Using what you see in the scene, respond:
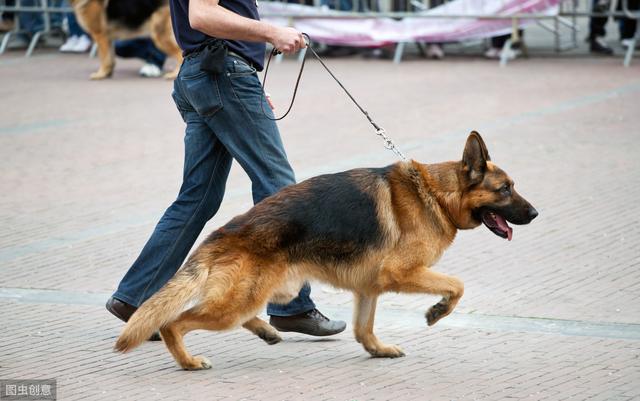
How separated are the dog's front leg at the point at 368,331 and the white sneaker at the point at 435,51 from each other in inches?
434

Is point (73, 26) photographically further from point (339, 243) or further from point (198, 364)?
point (339, 243)

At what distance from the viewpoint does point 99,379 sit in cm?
473

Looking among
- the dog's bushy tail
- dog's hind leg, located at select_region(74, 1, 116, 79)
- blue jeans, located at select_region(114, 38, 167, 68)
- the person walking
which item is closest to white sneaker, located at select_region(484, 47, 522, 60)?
blue jeans, located at select_region(114, 38, 167, 68)

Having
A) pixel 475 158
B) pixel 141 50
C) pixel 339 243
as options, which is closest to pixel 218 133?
pixel 339 243

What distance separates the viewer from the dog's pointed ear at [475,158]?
476cm

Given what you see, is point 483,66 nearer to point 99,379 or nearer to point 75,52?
point 75,52

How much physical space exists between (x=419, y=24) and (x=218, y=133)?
422 inches

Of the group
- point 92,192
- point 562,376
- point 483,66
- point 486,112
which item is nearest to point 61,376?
point 562,376

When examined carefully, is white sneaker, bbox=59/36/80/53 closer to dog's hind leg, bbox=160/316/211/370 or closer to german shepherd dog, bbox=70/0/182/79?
german shepherd dog, bbox=70/0/182/79

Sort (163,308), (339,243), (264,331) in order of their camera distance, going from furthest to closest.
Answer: (264,331) → (339,243) → (163,308)

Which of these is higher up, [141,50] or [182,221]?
[182,221]

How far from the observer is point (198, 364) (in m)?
4.83

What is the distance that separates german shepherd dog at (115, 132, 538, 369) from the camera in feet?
15.1

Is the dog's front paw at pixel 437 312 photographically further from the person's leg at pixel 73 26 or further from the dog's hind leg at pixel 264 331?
the person's leg at pixel 73 26
